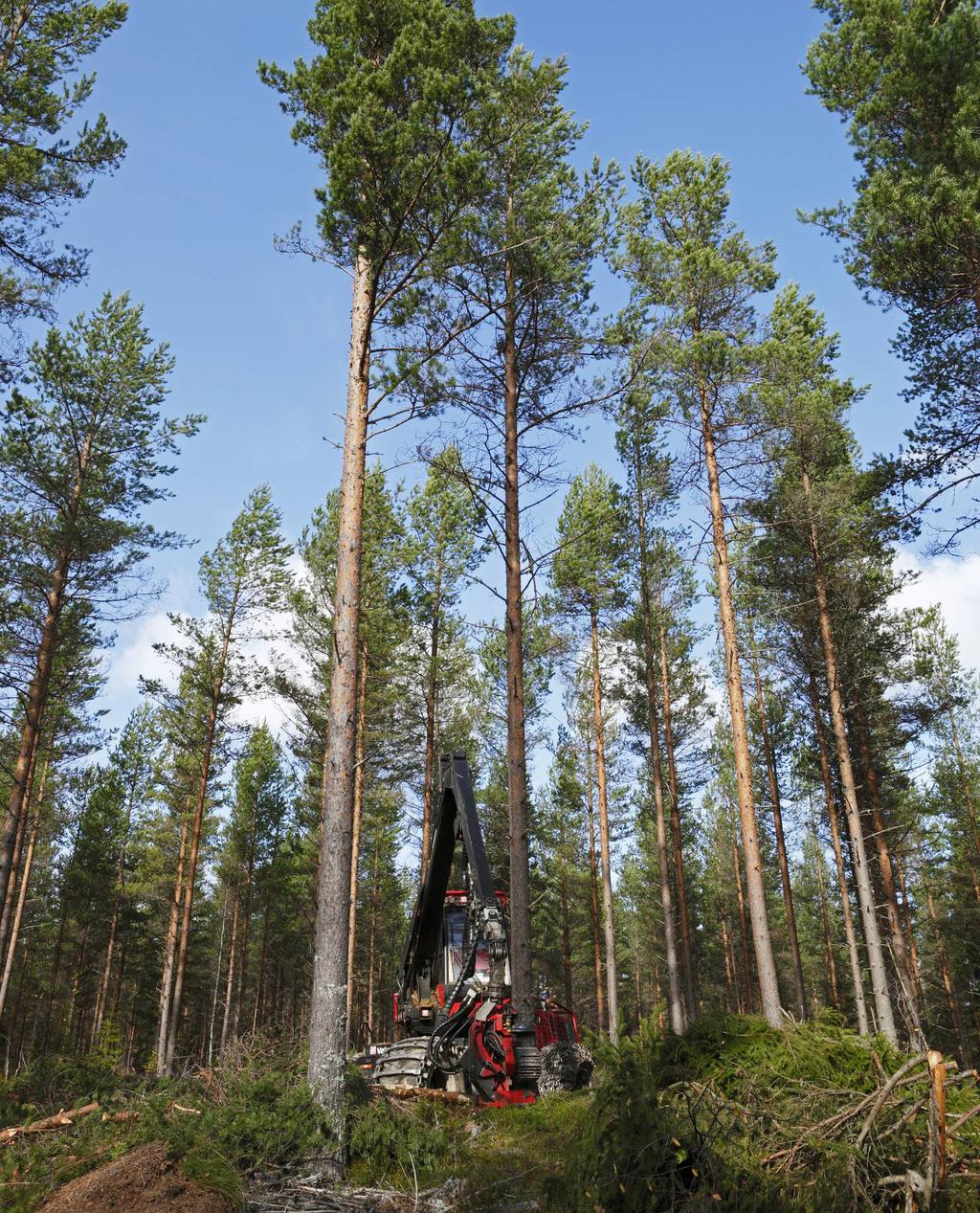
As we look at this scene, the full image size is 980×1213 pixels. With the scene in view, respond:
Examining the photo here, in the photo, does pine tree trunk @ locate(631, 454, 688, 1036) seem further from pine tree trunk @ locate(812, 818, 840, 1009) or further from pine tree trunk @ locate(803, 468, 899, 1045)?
pine tree trunk @ locate(812, 818, 840, 1009)

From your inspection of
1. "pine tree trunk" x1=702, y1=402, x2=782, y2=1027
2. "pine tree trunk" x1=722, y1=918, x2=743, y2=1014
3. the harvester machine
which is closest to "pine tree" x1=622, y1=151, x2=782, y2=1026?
"pine tree trunk" x1=702, y1=402, x2=782, y2=1027

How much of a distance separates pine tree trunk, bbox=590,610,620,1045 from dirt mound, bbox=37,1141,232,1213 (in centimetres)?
1496

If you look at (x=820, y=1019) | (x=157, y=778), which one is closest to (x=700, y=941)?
(x=157, y=778)

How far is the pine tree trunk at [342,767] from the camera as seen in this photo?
277 inches

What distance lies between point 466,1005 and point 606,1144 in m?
7.84

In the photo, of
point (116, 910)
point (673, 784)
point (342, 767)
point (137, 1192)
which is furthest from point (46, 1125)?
point (116, 910)

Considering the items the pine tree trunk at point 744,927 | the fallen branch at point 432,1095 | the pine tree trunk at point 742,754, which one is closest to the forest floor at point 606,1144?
the fallen branch at point 432,1095

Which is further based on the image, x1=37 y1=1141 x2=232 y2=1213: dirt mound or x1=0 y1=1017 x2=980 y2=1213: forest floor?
x1=37 y1=1141 x2=232 y2=1213: dirt mound

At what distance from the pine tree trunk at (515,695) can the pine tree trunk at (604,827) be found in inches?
318

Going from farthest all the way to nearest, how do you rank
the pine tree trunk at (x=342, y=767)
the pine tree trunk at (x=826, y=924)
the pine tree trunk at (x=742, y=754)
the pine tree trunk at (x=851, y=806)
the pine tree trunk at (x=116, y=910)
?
the pine tree trunk at (x=116, y=910)
the pine tree trunk at (x=826, y=924)
the pine tree trunk at (x=851, y=806)
the pine tree trunk at (x=742, y=754)
the pine tree trunk at (x=342, y=767)

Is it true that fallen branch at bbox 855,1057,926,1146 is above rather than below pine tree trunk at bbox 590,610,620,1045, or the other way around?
below

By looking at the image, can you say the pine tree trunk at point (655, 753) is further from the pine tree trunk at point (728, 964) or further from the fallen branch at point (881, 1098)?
the fallen branch at point (881, 1098)

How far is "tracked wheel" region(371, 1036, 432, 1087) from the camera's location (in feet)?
36.0

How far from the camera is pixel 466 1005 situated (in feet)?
36.1
